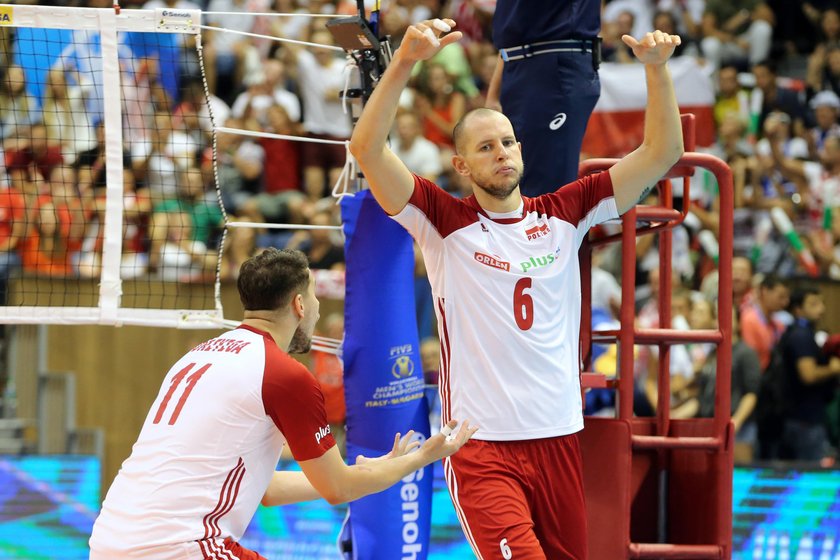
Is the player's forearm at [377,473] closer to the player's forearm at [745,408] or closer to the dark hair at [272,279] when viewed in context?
the dark hair at [272,279]

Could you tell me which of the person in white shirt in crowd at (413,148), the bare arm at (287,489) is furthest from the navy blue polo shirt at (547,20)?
the person in white shirt in crowd at (413,148)

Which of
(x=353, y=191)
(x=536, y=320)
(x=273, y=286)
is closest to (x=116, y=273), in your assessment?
(x=353, y=191)

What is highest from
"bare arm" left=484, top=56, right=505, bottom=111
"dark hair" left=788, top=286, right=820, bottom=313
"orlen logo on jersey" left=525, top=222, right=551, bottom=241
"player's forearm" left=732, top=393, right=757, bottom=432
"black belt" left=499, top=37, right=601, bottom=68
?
"black belt" left=499, top=37, right=601, bottom=68

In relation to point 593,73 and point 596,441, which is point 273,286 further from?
point 593,73

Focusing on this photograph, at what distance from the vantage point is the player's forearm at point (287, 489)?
457 centimetres

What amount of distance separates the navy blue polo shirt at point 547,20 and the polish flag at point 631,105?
8182 mm

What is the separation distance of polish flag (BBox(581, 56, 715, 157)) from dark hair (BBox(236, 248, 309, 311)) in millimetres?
9777

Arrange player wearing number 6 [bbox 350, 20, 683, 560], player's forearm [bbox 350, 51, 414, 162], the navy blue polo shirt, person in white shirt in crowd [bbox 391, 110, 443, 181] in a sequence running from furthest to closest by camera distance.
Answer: person in white shirt in crowd [bbox 391, 110, 443, 181]
the navy blue polo shirt
player wearing number 6 [bbox 350, 20, 683, 560]
player's forearm [bbox 350, 51, 414, 162]

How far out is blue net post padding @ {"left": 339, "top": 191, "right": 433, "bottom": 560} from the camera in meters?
5.72

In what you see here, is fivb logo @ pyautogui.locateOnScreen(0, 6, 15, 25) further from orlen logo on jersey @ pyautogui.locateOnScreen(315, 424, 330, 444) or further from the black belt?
orlen logo on jersey @ pyautogui.locateOnScreen(315, 424, 330, 444)

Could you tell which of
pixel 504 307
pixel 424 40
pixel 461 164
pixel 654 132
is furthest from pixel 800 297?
pixel 424 40

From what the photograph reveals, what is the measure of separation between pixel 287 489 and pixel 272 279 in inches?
34.7

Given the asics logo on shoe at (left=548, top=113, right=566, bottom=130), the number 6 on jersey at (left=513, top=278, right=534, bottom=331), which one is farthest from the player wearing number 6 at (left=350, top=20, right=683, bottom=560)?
the asics logo on shoe at (left=548, top=113, right=566, bottom=130)

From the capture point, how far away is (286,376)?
13.4 feet
